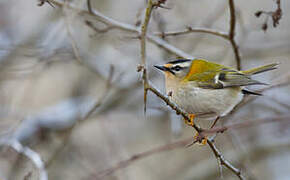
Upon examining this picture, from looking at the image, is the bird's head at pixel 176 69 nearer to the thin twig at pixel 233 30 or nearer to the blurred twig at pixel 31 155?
the thin twig at pixel 233 30

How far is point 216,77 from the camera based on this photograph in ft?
11.1

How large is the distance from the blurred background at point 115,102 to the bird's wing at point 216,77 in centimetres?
45

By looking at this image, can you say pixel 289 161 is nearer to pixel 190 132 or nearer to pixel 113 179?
pixel 190 132

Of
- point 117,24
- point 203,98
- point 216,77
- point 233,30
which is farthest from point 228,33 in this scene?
point 117,24

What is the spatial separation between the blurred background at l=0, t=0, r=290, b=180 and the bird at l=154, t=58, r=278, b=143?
1.41 ft

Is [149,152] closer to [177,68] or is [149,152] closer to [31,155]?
[177,68]

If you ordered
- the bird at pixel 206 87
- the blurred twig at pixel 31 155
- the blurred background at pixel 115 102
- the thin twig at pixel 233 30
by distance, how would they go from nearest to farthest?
the blurred twig at pixel 31 155
the thin twig at pixel 233 30
the bird at pixel 206 87
the blurred background at pixel 115 102

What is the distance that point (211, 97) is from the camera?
3174 mm

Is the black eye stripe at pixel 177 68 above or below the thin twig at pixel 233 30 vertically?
below

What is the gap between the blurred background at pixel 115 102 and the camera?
4.20 metres

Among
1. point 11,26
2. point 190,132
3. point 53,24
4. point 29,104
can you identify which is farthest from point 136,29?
point 29,104

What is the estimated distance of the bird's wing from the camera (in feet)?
10.6

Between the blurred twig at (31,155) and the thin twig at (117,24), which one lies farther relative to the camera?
the thin twig at (117,24)

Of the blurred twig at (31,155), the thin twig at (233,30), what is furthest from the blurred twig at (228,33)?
the blurred twig at (31,155)
